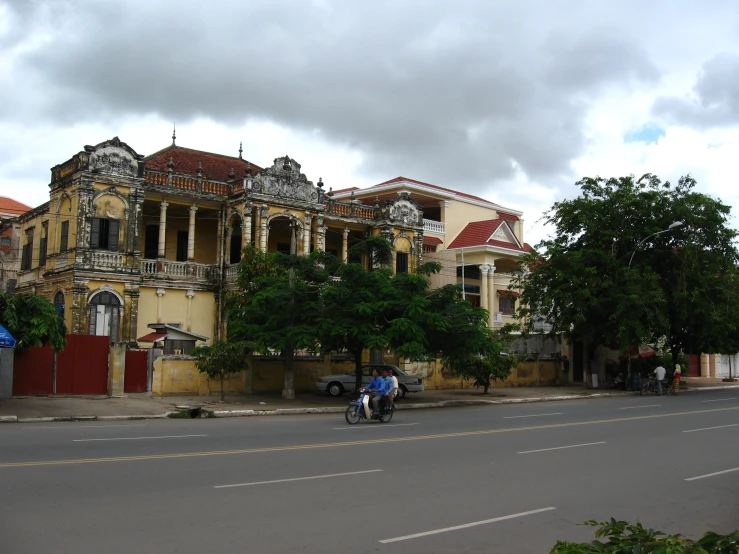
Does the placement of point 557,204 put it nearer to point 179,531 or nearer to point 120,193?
point 120,193

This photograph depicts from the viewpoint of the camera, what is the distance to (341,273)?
84.4 ft

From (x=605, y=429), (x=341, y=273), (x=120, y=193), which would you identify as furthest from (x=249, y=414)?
(x=120, y=193)

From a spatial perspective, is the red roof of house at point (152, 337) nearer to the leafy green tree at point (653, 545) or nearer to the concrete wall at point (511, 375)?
the concrete wall at point (511, 375)

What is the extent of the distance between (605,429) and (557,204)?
868 inches

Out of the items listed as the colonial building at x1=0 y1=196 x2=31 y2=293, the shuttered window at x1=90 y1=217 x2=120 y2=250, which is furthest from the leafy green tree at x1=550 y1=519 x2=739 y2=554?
the colonial building at x1=0 y1=196 x2=31 y2=293

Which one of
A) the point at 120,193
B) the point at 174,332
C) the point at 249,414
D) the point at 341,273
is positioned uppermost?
the point at 120,193

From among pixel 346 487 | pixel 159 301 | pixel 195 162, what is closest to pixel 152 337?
pixel 159 301

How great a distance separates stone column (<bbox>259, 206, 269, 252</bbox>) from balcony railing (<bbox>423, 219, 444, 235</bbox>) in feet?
52.5

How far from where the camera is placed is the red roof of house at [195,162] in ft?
118

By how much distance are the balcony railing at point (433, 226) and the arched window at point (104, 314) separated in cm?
2219

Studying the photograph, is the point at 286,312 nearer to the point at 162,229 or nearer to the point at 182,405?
the point at 182,405

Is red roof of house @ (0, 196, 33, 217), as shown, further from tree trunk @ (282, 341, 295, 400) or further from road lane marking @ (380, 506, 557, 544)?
road lane marking @ (380, 506, 557, 544)

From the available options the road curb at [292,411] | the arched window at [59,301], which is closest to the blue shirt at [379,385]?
the road curb at [292,411]

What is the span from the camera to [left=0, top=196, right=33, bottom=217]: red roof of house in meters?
51.6
